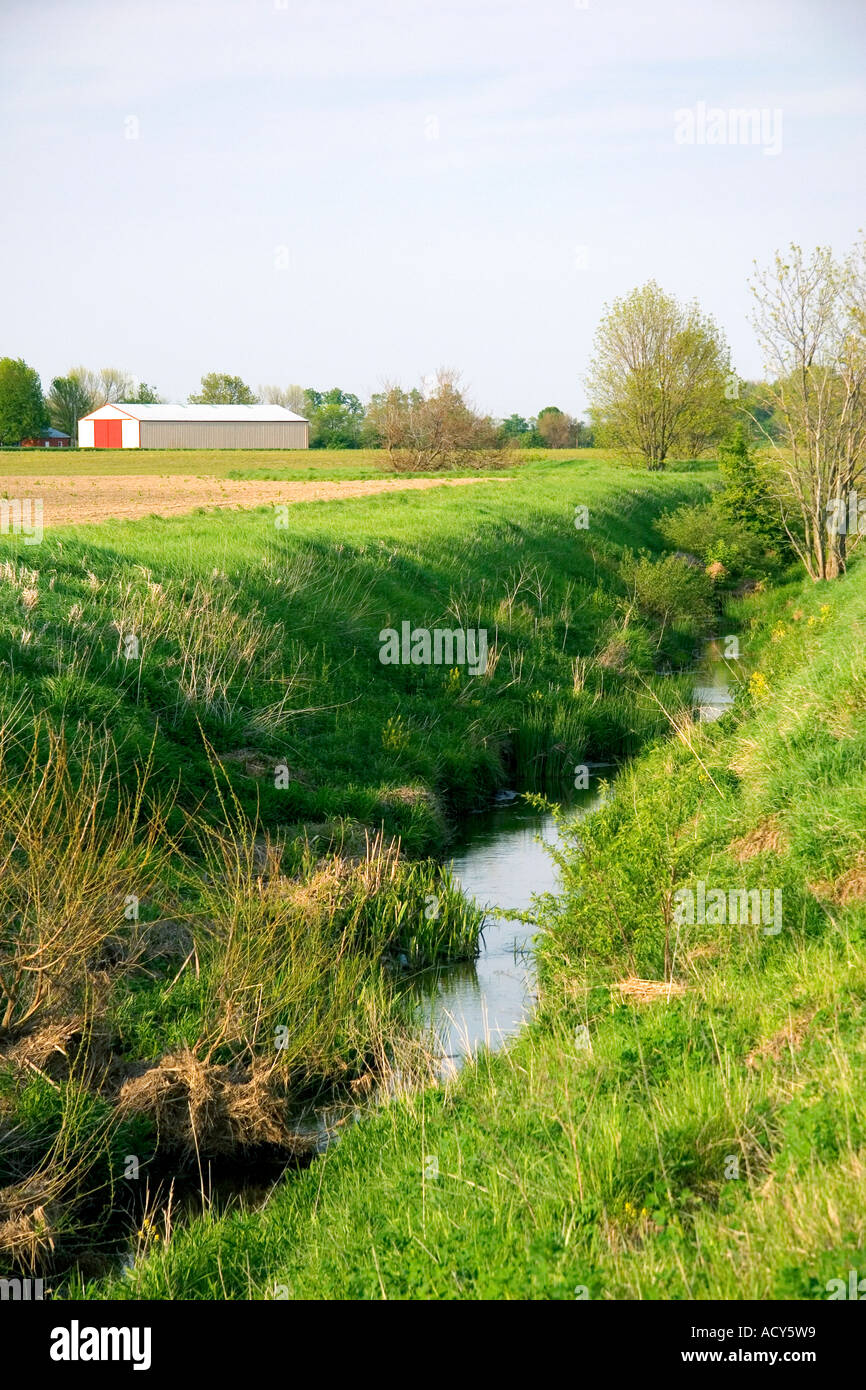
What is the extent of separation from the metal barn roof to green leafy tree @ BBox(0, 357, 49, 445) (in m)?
7.32

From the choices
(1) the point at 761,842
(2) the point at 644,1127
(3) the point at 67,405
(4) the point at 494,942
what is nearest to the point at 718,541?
(4) the point at 494,942

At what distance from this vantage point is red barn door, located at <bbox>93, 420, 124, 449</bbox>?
366 feet

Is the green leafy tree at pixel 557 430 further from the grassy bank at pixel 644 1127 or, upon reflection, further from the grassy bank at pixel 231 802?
the grassy bank at pixel 644 1127

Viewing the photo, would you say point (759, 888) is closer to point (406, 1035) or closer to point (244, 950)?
point (406, 1035)

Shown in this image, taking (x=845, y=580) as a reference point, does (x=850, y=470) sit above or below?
above

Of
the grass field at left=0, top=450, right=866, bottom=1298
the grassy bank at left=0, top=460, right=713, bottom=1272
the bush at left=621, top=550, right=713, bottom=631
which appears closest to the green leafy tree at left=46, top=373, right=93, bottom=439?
the bush at left=621, top=550, right=713, bottom=631

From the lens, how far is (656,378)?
6309cm

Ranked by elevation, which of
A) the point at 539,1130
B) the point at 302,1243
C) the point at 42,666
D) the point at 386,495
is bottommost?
the point at 302,1243

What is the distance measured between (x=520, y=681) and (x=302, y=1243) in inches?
521

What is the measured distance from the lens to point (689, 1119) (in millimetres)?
5594

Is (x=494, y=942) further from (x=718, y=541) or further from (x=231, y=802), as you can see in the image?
(x=718, y=541)

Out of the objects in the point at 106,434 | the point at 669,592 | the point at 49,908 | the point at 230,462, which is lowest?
the point at 49,908

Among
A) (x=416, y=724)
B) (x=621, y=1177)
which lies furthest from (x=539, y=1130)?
(x=416, y=724)

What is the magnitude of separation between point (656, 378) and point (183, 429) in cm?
5922
